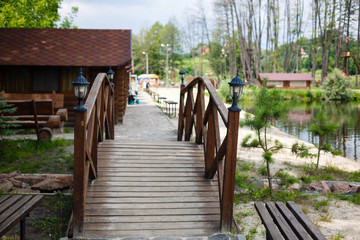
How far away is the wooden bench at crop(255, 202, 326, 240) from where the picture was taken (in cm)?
337

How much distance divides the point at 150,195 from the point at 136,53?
69036 millimetres

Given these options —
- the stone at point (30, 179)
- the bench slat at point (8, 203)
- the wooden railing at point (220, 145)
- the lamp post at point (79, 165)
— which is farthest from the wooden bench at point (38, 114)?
the lamp post at point (79, 165)

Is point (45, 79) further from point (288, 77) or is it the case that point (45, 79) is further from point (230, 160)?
point (288, 77)

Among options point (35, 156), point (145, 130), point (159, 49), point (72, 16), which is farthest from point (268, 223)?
point (159, 49)

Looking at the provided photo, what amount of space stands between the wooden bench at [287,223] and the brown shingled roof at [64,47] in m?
9.85

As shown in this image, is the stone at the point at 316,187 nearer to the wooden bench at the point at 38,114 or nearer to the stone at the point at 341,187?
the stone at the point at 341,187

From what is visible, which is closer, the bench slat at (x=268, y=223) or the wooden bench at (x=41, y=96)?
the bench slat at (x=268, y=223)

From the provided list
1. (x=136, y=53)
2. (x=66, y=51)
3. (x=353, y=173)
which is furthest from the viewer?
(x=136, y=53)

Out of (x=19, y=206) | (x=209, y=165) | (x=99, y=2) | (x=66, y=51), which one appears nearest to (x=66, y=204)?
(x=19, y=206)

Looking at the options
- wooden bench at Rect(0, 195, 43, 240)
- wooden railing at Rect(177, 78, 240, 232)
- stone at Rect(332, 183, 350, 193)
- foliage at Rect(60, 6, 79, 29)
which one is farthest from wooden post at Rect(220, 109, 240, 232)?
foliage at Rect(60, 6, 79, 29)

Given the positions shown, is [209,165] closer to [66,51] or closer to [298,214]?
[298,214]

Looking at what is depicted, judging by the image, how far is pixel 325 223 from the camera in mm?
5035

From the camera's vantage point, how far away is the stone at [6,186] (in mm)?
5702

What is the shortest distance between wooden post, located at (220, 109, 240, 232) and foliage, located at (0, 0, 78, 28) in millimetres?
17705
